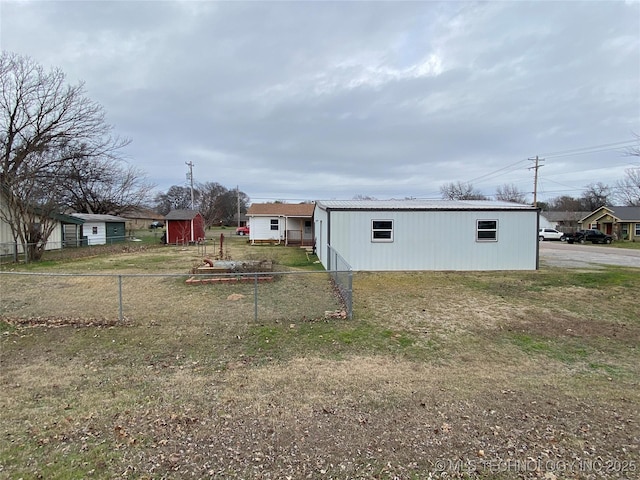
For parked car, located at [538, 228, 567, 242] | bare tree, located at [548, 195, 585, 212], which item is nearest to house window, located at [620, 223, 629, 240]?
parked car, located at [538, 228, 567, 242]

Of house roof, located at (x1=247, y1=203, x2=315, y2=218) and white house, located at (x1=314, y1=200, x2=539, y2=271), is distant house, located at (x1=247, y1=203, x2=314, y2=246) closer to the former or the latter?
house roof, located at (x1=247, y1=203, x2=315, y2=218)

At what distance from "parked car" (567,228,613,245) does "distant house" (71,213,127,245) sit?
149 ft

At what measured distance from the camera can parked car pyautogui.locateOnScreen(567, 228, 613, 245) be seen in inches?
1346

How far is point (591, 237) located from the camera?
1355 inches

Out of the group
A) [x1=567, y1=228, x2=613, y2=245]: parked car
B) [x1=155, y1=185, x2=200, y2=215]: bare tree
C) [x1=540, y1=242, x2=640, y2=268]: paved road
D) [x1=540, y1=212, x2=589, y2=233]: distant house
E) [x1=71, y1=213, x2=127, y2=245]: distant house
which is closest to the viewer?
[x1=540, y1=242, x2=640, y2=268]: paved road

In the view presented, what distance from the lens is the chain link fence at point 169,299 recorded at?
7539 millimetres

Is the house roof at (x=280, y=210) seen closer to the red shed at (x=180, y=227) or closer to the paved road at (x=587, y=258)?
the red shed at (x=180, y=227)

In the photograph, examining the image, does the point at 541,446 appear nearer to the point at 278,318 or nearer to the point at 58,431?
the point at 58,431

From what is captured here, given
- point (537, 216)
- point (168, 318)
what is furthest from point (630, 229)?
point (168, 318)

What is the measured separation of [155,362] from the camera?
521 centimetres

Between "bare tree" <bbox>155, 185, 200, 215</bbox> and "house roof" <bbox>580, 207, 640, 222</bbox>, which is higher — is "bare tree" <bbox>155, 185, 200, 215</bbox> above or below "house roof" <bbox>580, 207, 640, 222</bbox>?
above

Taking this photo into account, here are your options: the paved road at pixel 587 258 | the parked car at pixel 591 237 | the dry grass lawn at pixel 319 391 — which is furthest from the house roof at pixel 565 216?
the dry grass lawn at pixel 319 391

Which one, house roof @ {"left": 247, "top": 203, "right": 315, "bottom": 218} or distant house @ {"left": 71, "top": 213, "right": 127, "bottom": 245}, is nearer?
distant house @ {"left": 71, "top": 213, "right": 127, "bottom": 245}

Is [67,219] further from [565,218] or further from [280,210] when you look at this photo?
[565,218]
